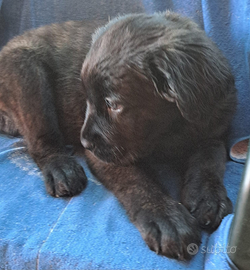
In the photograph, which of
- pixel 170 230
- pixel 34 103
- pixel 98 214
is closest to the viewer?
pixel 170 230

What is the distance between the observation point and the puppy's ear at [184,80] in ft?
4.38

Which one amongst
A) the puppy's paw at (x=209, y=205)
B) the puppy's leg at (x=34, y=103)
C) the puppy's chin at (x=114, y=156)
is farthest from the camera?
the puppy's leg at (x=34, y=103)

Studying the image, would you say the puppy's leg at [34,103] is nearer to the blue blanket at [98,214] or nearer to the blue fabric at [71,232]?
the blue blanket at [98,214]

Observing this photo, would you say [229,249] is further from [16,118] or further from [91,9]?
[91,9]

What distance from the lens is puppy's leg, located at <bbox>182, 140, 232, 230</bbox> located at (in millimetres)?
1463

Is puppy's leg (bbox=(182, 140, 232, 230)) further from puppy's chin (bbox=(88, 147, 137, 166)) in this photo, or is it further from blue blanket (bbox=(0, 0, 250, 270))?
puppy's chin (bbox=(88, 147, 137, 166))

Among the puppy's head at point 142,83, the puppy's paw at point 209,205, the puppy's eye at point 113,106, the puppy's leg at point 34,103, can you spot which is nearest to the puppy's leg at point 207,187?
the puppy's paw at point 209,205

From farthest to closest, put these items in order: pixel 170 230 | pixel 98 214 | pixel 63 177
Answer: pixel 63 177
pixel 98 214
pixel 170 230

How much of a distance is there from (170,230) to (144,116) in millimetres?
517

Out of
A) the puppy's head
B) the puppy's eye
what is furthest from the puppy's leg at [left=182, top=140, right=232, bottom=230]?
the puppy's eye

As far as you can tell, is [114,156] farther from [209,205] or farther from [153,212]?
[209,205]

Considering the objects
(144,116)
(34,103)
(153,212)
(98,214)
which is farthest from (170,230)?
(34,103)

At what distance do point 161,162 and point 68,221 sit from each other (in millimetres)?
642

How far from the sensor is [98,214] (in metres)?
1.57
